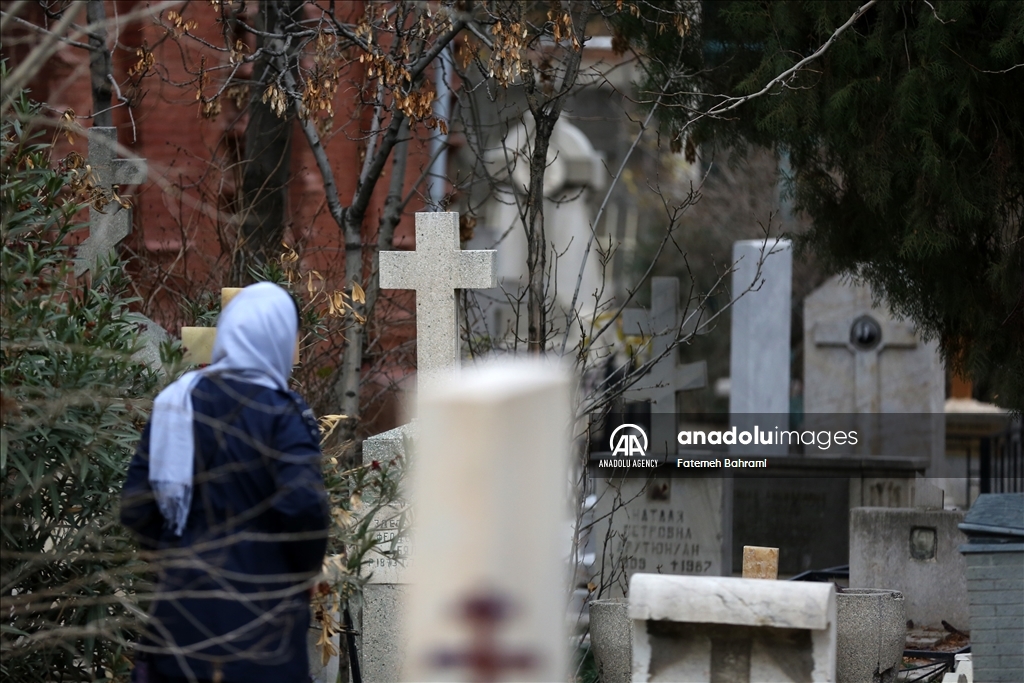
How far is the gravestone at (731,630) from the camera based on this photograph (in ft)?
16.3

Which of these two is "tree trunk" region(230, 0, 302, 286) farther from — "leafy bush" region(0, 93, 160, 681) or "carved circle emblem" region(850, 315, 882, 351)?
"carved circle emblem" region(850, 315, 882, 351)

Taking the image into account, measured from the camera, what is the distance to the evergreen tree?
8008mm

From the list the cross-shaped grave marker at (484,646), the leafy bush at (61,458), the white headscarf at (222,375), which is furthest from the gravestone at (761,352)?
the cross-shaped grave marker at (484,646)

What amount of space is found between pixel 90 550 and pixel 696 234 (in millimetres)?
20343

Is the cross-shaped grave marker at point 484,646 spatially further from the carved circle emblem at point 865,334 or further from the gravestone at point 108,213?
the carved circle emblem at point 865,334

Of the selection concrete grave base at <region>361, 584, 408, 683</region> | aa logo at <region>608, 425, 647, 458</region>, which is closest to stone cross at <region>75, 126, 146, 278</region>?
concrete grave base at <region>361, 584, 408, 683</region>

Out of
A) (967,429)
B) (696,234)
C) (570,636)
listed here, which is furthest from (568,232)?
(570,636)

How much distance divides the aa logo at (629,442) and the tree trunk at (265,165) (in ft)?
12.0

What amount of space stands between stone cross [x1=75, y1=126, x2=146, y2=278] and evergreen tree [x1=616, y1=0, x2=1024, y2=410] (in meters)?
3.53

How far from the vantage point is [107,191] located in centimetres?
718

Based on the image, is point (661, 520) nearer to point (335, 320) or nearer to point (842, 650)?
point (335, 320)

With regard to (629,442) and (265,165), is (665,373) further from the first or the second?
(265,165)

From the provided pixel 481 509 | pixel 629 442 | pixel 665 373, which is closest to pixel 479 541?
pixel 481 509

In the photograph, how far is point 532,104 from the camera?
313 inches
